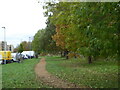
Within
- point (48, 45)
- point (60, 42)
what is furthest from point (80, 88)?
point (48, 45)

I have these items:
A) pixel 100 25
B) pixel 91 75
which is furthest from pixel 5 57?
pixel 100 25

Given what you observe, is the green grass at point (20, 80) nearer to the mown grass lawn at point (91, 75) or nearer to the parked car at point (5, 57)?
the mown grass lawn at point (91, 75)

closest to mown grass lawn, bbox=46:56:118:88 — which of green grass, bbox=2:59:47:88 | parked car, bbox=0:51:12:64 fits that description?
green grass, bbox=2:59:47:88

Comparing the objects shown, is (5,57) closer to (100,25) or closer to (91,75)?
(91,75)

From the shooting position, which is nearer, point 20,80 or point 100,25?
point 100,25

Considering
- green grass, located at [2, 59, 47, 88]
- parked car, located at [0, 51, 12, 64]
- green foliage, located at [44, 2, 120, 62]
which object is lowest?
green grass, located at [2, 59, 47, 88]

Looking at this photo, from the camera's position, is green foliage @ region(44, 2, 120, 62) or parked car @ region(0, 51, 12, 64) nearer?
green foliage @ region(44, 2, 120, 62)

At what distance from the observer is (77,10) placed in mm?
7770

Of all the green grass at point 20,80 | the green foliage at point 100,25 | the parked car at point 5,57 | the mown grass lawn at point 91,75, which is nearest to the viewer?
the green foliage at point 100,25

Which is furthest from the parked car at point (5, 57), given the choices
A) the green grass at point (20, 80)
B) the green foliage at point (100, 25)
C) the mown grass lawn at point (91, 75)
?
the green foliage at point (100, 25)

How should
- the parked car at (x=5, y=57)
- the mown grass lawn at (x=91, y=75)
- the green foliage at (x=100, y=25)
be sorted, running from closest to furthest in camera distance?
the green foliage at (x=100, y=25) → the mown grass lawn at (x=91, y=75) → the parked car at (x=5, y=57)

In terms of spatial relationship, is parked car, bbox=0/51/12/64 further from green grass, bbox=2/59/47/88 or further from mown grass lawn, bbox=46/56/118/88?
green grass, bbox=2/59/47/88

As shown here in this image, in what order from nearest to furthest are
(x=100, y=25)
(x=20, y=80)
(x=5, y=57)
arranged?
(x=100, y=25) < (x=20, y=80) < (x=5, y=57)

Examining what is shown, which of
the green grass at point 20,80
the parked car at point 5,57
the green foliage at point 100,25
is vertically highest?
the green foliage at point 100,25
